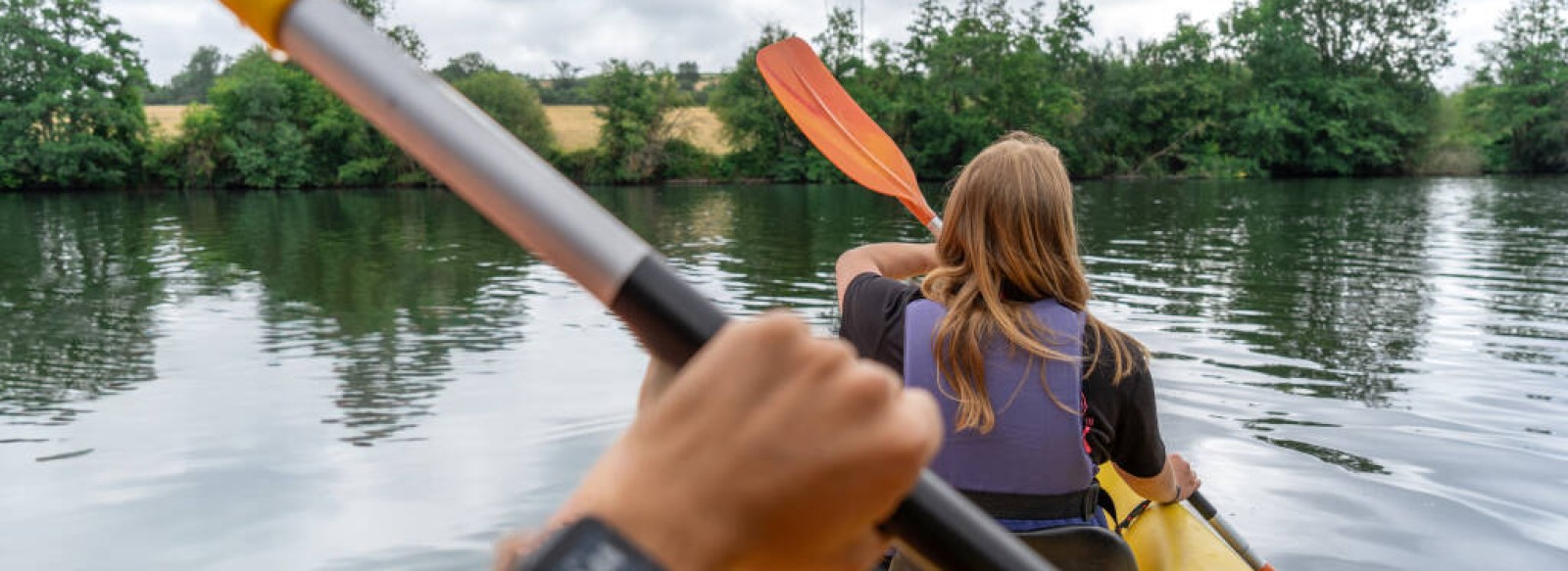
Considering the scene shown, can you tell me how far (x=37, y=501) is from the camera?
4.37 metres

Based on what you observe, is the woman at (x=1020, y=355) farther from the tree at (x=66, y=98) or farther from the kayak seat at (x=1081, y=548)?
the tree at (x=66, y=98)

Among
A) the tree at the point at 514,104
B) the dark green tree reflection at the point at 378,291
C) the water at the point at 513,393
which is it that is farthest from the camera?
the tree at the point at 514,104

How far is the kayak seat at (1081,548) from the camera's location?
2127 millimetres

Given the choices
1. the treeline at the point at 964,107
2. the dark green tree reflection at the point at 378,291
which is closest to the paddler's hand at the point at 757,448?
the dark green tree reflection at the point at 378,291

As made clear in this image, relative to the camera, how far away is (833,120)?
10.6ft

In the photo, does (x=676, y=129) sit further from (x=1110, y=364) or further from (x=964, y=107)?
(x=1110, y=364)

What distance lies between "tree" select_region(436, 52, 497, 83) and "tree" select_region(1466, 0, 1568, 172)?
1596 inches

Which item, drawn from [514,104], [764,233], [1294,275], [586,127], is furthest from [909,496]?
[586,127]

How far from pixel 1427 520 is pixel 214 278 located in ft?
37.4

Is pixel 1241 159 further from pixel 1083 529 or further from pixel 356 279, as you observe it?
pixel 1083 529

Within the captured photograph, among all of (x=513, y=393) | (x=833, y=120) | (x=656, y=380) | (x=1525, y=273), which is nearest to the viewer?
(x=656, y=380)

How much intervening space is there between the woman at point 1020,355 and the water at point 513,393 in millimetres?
2101

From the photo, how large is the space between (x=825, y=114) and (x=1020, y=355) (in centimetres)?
130

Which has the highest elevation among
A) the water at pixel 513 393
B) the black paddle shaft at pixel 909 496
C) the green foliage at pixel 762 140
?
the green foliage at pixel 762 140
